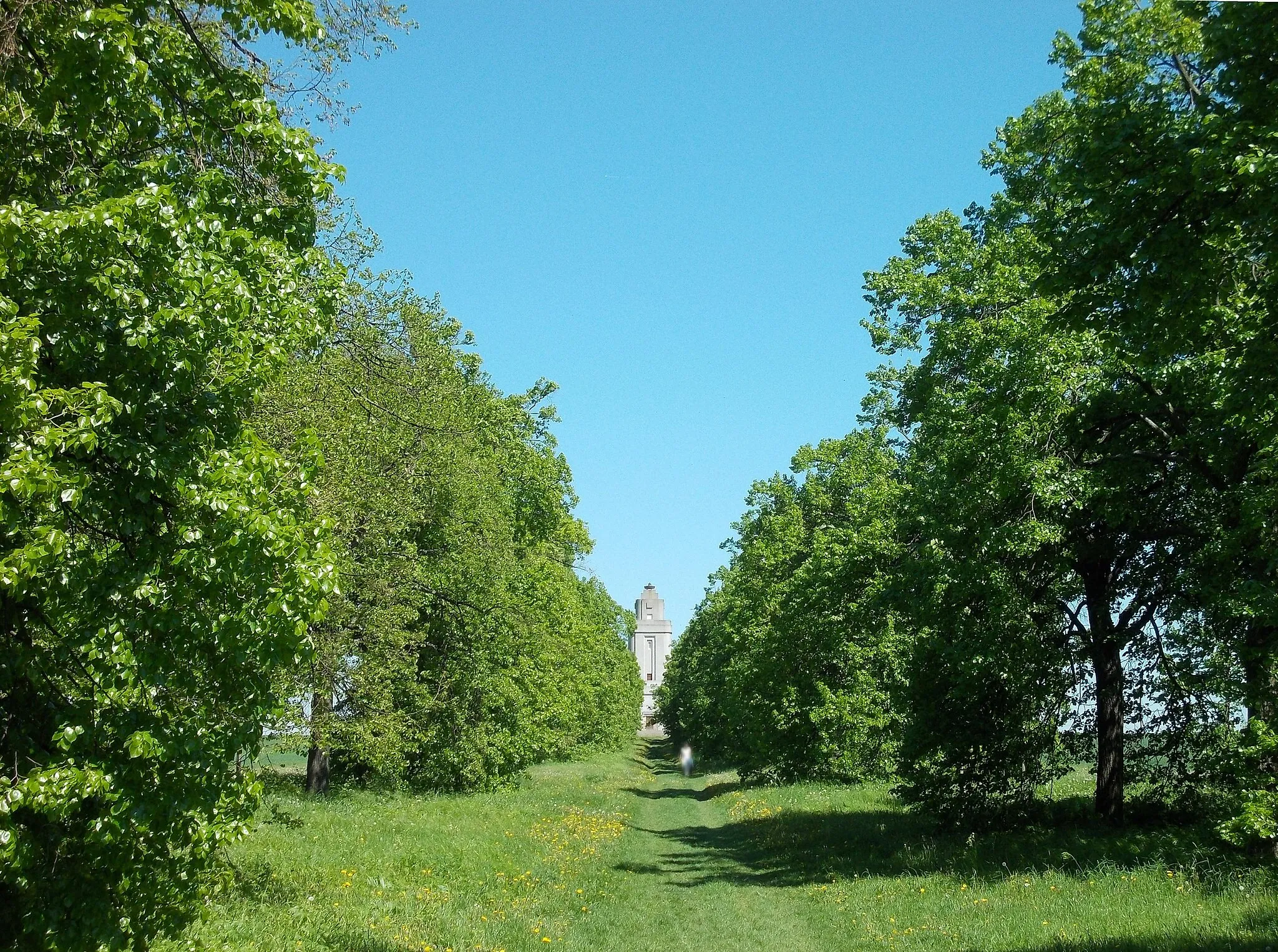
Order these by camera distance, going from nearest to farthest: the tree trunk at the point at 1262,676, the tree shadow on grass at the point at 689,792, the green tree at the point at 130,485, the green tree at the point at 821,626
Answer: the green tree at the point at 130,485
the tree trunk at the point at 1262,676
the green tree at the point at 821,626
the tree shadow on grass at the point at 689,792

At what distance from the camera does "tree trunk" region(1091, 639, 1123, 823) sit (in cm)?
1792

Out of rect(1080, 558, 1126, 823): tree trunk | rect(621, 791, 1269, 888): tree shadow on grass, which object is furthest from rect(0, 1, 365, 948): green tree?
rect(1080, 558, 1126, 823): tree trunk

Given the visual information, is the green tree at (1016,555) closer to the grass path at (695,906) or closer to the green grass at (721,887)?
the green grass at (721,887)

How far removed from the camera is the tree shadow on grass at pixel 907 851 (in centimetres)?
1459

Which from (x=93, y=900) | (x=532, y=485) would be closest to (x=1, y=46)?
(x=93, y=900)

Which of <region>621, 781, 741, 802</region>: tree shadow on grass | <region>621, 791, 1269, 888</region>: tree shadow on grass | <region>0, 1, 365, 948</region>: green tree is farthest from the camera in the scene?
<region>621, 781, 741, 802</region>: tree shadow on grass

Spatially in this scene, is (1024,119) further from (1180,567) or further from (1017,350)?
(1180,567)

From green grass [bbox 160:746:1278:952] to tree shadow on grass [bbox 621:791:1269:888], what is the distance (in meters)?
0.07

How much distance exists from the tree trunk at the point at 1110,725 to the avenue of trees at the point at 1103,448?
0.15ft

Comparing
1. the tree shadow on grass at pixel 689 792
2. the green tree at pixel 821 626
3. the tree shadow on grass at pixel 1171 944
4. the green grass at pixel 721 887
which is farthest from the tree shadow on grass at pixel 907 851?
the tree shadow on grass at pixel 689 792

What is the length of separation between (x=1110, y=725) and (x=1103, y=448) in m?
5.17

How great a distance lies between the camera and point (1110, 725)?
1812 centimetres

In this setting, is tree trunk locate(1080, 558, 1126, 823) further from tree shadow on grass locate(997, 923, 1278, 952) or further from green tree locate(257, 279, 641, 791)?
green tree locate(257, 279, 641, 791)

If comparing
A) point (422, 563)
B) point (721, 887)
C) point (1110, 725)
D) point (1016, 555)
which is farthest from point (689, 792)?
point (1016, 555)
